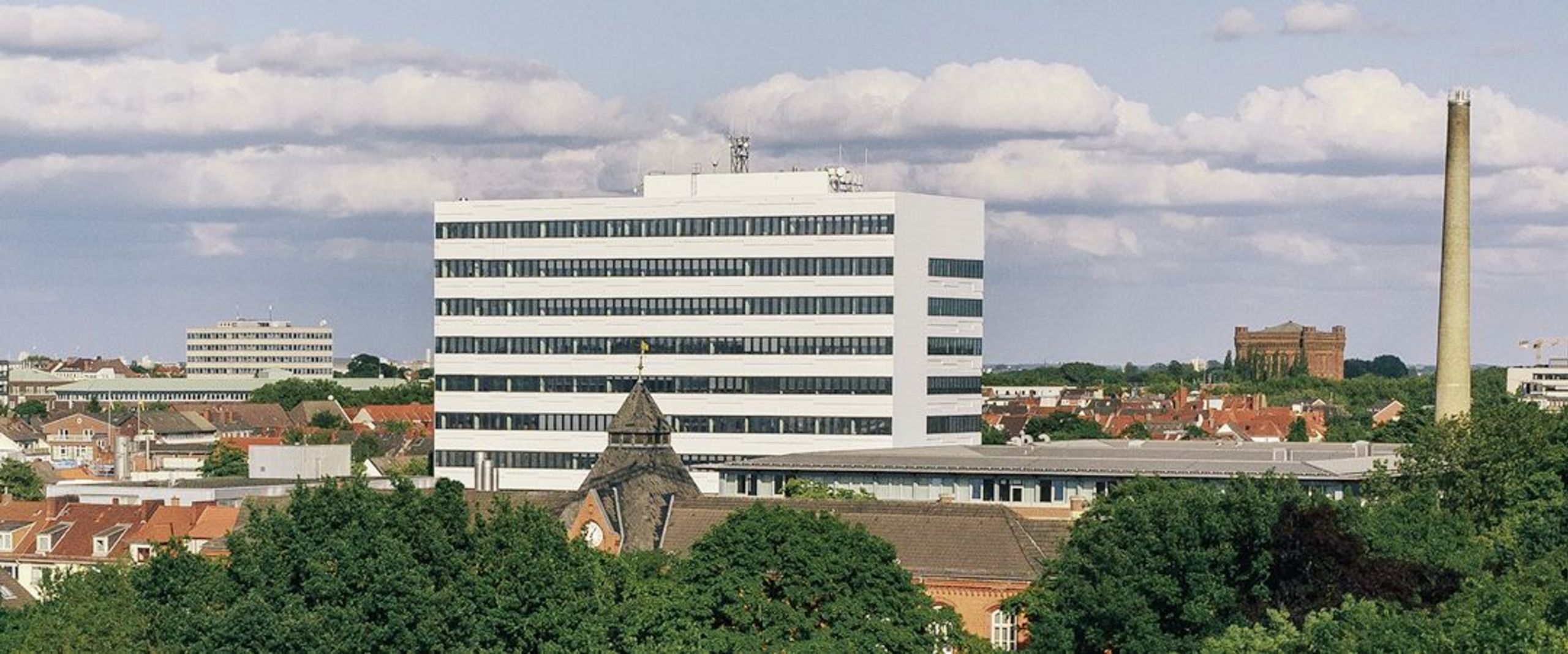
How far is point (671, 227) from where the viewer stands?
16725 centimetres

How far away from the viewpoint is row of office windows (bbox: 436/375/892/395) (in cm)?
16238

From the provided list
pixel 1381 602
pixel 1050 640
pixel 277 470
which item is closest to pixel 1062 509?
pixel 1050 640

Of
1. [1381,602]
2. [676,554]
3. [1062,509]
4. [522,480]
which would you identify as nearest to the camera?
[1381,602]

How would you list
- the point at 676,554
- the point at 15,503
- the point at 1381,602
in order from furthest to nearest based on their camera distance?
the point at 15,503
the point at 676,554
the point at 1381,602

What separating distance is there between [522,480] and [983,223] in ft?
108

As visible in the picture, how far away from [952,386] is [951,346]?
8.03ft

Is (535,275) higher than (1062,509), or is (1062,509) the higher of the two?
(535,275)

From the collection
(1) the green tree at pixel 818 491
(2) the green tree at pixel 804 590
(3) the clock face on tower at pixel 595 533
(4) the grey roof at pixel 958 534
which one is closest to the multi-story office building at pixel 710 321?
(1) the green tree at pixel 818 491

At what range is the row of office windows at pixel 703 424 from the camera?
6403 inches

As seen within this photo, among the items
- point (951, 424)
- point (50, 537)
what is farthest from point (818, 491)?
point (50, 537)

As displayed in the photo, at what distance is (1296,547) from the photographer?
262ft

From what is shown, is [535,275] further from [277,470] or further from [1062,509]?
[1062,509]

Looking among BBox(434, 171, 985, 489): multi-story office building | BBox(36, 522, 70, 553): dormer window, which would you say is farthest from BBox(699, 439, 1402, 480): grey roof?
BBox(36, 522, 70, 553): dormer window

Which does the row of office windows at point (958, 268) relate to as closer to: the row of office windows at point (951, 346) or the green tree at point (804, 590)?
the row of office windows at point (951, 346)
